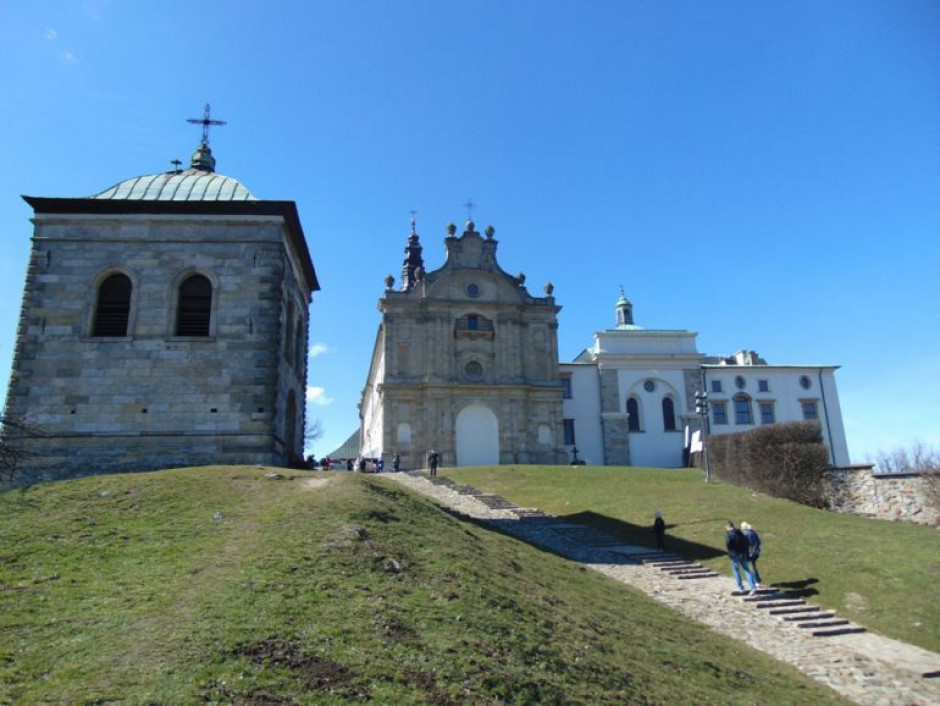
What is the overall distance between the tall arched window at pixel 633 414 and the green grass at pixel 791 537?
62.4ft

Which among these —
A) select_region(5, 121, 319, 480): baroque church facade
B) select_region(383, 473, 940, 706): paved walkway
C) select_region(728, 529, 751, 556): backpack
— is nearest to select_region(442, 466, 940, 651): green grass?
select_region(383, 473, 940, 706): paved walkway

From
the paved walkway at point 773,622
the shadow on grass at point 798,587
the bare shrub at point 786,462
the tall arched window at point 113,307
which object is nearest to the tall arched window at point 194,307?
the tall arched window at point 113,307

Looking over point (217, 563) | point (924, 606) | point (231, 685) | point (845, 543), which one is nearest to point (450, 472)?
point (845, 543)

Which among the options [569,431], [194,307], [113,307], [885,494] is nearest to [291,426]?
[194,307]

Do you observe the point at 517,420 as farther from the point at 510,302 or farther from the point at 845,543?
the point at 845,543

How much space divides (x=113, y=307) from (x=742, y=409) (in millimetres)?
46759

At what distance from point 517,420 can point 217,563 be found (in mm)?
36989

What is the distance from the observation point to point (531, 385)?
A: 47.5m

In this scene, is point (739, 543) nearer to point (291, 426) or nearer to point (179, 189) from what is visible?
point (291, 426)

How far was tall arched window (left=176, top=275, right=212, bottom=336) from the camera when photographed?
20.2 m

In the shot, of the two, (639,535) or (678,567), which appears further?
(639,535)

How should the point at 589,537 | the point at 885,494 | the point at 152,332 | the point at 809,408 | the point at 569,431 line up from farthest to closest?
the point at 809,408 < the point at 569,431 < the point at 885,494 < the point at 589,537 < the point at 152,332

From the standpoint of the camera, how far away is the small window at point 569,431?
51312 millimetres

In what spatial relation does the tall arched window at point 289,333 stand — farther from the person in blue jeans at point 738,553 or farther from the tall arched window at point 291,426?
the person in blue jeans at point 738,553
